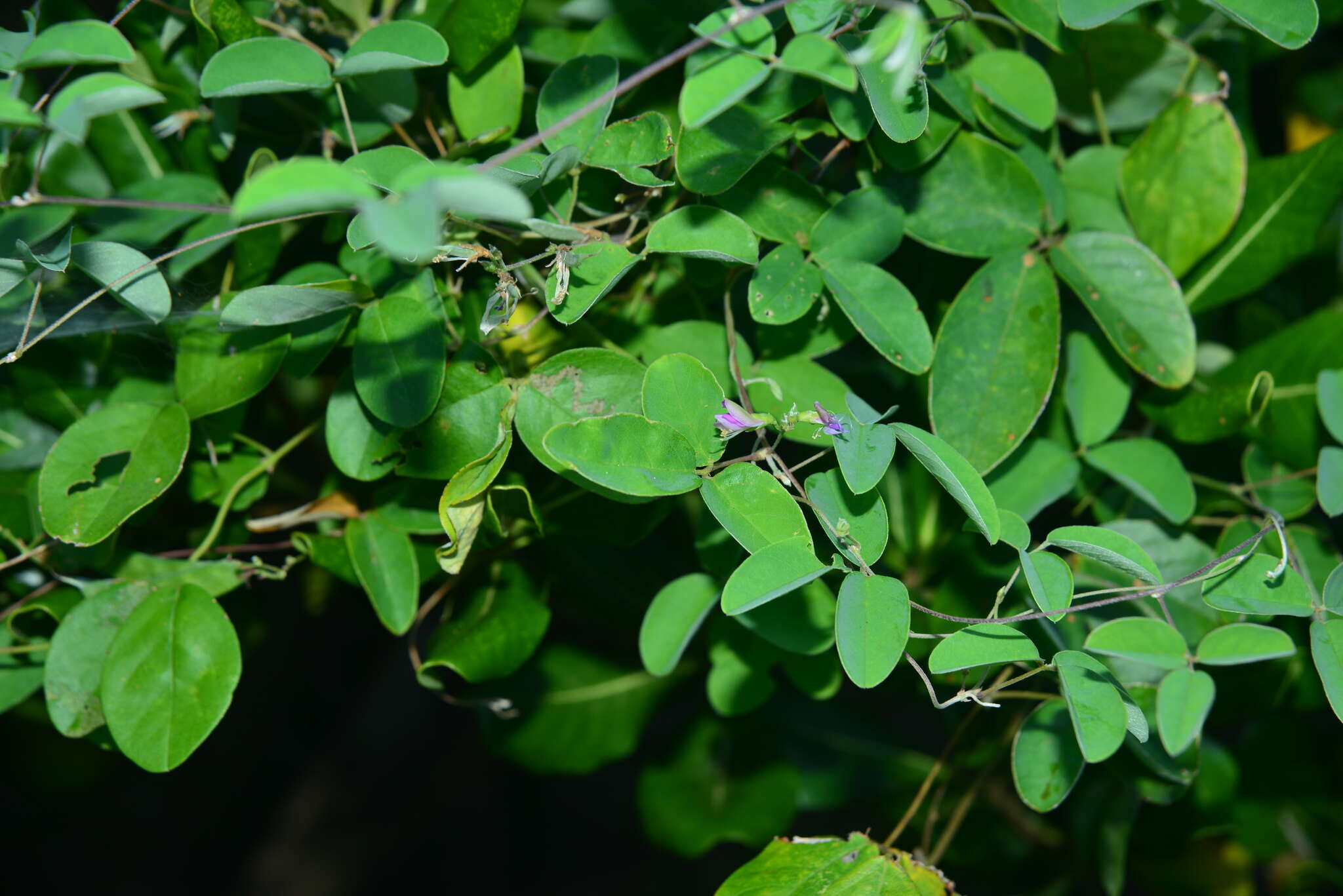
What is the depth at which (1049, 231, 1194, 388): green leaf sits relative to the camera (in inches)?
19.1

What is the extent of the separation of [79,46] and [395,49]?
0.13 meters

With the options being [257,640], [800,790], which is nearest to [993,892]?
[800,790]

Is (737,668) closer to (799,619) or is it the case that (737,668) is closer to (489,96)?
(799,619)

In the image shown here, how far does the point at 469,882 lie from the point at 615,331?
1029 mm

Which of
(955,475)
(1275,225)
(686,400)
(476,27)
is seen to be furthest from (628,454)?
(1275,225)

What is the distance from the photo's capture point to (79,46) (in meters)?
0.35

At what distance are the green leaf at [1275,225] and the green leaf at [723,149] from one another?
345 millimetres

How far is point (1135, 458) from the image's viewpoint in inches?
20.3

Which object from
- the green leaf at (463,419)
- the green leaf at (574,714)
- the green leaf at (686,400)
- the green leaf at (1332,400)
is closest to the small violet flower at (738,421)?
the green leaf at (686,400)

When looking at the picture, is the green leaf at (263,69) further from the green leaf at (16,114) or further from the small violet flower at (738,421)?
the small violet flower at (738,421)

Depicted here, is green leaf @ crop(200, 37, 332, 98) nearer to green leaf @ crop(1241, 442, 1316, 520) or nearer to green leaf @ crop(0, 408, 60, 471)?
green leaf @ crop(0, 408, 60, 471)

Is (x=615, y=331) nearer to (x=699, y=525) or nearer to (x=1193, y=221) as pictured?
(x=699, y=525)

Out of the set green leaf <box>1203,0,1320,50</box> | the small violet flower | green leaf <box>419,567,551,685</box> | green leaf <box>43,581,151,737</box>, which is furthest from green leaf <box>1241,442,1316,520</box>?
green leaf <box>43,581,151,737</box>

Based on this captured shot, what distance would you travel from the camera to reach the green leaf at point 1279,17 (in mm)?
410
